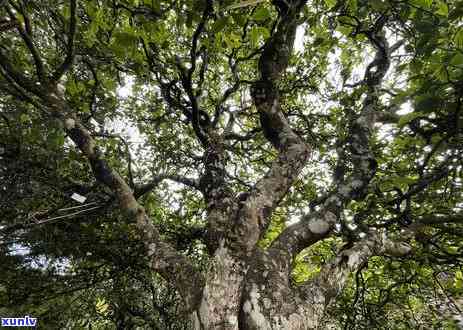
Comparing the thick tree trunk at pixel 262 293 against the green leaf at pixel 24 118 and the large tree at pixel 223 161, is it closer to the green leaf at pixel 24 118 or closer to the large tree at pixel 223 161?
the large tree at pixel 223 161

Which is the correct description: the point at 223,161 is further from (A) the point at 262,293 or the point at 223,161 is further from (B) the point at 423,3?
(B) the point at 423,3

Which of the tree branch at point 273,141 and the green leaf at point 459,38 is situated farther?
the tree branch at point 273,141

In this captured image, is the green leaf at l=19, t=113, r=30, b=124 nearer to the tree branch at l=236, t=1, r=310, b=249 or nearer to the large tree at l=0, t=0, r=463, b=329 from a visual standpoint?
the large tree at l=0, t=0, r=463, b=329

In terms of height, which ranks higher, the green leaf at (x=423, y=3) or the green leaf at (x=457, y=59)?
the green leaf at (x=423, y=3)

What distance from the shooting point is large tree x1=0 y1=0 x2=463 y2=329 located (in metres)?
2.37

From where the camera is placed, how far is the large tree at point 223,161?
2371mm

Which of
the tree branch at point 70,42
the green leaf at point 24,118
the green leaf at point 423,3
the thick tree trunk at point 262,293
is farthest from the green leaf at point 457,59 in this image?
the green leaf at point 24,118

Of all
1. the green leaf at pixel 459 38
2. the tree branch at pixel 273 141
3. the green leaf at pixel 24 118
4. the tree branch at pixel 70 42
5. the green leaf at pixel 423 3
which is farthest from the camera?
the green leaf at pixel 24 118

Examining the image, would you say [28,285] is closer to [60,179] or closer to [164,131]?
[60,179]

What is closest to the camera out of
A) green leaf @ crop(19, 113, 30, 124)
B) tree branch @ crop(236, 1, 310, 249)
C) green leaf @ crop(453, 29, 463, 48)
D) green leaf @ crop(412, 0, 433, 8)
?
green leaf @ crop(453, 29, 463, 48)

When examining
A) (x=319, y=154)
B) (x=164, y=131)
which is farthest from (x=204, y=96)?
(x=319, y=154)

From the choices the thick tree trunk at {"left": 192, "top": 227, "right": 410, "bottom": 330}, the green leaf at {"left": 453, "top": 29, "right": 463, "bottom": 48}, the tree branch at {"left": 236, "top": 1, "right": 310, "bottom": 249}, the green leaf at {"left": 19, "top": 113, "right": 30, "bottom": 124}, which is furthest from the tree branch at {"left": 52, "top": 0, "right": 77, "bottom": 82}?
the green leaf at {"left": 453, "top": 29, "right": 463, "bottom": 48}

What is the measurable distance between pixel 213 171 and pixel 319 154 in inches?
120

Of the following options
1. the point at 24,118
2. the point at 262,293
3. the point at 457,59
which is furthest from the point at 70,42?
the point at 457,59
